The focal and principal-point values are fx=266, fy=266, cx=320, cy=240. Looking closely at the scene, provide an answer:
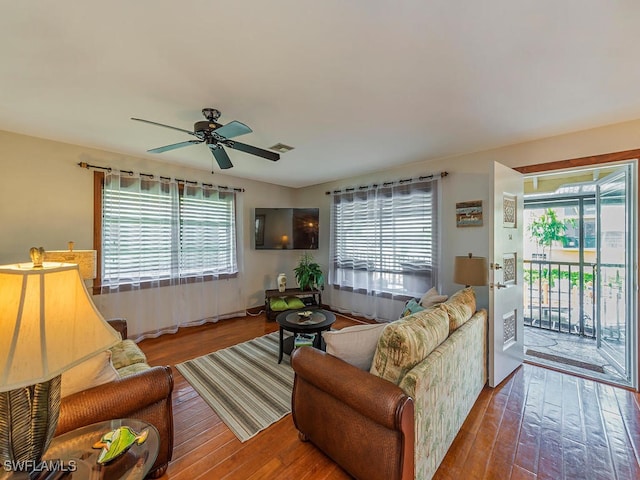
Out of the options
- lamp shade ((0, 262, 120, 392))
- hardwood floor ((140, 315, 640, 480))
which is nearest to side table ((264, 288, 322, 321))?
hardwood floor ((140, 315, 640, 480))

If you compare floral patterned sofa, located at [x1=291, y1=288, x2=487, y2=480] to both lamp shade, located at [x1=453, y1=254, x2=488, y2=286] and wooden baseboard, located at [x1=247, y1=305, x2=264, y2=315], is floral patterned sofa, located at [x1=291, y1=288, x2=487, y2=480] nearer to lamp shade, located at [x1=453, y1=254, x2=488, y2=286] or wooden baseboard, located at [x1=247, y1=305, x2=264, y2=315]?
lamp shade, located at [x1=453, y1=254, x2=488, y2=286]

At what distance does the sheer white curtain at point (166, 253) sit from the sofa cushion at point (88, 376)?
2.39 meters

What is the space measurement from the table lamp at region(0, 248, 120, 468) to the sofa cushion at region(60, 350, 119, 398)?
492mm

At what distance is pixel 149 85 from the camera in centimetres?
188

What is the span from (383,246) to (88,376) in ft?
11.7

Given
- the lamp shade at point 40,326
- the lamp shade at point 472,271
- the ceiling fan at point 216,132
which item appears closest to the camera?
the lamp shade at point 40,326

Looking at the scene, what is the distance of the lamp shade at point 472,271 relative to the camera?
8.61 feet

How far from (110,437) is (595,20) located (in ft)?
9.62

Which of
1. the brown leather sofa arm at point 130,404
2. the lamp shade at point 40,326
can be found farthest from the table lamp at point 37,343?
the brown leather sofa arm at point 130,404

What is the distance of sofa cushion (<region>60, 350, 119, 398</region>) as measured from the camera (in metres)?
1.32

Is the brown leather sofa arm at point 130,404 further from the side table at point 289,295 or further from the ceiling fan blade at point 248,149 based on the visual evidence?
the side table at point 289,295

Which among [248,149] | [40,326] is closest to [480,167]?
[248,149]

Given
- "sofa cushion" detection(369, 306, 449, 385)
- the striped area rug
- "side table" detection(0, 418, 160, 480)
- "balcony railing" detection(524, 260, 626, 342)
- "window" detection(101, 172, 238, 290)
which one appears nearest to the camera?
"side table" detection(0, 418, 160, 480)

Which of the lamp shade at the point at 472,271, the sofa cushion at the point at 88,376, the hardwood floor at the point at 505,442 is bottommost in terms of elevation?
the hardwood floor at the point at 505,442
